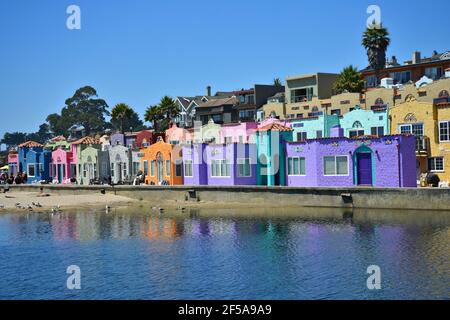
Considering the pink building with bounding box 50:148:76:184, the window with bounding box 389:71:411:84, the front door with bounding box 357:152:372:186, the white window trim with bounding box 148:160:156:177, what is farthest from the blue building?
the front door with bounding box 357:152:372:186

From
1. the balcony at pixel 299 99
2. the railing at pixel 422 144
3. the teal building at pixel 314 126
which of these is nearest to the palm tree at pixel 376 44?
the balcony at pixel 299 99

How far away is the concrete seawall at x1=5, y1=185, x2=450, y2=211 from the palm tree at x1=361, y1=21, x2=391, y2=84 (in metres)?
38.2

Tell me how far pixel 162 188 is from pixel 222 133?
11.0 m

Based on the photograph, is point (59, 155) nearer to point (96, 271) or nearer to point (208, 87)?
point (208, 87)

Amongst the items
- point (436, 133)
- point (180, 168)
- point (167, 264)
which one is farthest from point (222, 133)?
point (167, 264)

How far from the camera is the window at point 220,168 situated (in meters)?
66.8

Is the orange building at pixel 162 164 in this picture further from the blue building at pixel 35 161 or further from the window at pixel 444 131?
the window at pixel 444 131

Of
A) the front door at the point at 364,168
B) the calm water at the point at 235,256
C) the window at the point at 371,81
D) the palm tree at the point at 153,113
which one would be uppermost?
the window at the point at 371,81

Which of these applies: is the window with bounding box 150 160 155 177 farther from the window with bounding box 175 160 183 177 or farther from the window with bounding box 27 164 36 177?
the window with bounding box 27 164 36 177

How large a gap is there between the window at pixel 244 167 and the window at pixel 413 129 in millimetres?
16055

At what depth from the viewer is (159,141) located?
76.8 m

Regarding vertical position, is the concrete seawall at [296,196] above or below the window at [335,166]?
below

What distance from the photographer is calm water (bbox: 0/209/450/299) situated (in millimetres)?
29984

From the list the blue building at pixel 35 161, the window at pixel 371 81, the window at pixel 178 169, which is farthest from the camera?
the blue building at pixel 35 161
